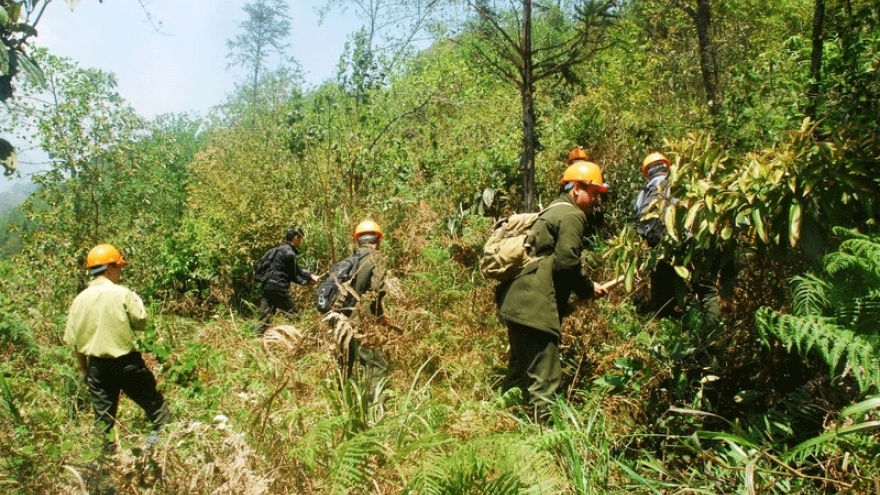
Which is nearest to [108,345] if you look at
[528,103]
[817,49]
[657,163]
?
[528,103]

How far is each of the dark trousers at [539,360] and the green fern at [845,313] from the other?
1621 millimetres

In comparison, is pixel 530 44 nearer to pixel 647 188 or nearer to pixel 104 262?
pixel 647 188

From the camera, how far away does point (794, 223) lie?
3902 mm

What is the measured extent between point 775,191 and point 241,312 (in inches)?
341

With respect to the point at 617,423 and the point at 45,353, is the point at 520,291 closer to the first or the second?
the point at 617,423

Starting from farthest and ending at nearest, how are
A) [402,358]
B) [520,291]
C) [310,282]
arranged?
[310,282] → [402,358] → [520,291]

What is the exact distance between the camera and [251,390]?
17.3 feet

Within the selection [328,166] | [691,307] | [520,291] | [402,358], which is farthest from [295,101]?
[691,307]

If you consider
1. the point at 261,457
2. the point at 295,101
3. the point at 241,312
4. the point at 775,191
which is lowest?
the point at 241,312

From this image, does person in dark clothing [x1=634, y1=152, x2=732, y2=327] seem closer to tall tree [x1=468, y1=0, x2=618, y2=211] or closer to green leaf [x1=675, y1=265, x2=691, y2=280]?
green leaf [x1=675, y1=265, x2=691, y2=280]

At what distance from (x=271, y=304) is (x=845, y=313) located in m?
7.13

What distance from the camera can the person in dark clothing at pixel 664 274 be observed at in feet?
15.5

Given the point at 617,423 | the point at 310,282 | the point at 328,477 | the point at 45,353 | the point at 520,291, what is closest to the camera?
the point at 328,477

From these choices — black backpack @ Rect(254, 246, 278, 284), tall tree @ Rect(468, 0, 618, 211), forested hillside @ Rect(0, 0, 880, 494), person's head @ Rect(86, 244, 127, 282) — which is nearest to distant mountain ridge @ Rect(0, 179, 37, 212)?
forested hillside @ Rect(0, 0, 880, 494)
